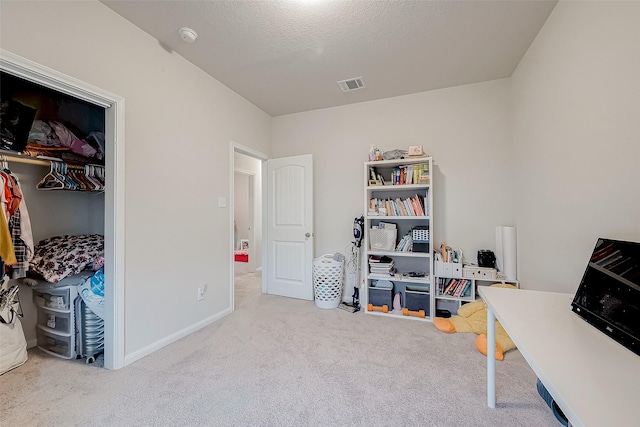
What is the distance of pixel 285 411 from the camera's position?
1425 mm

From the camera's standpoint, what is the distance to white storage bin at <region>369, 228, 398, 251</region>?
114 inches

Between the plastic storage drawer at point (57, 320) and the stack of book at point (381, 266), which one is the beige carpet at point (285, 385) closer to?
the plastic storage drawer at point (57, 320)

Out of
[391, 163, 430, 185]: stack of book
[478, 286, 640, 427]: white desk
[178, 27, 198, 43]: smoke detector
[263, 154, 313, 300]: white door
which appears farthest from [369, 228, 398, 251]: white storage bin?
[178, 27, 198, 43]: smoke detector

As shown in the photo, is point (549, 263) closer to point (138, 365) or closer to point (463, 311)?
point (463, 311)

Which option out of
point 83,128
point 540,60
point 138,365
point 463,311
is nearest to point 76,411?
point 138,365

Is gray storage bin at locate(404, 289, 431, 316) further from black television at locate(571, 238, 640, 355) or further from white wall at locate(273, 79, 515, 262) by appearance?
→ black television at locate(571, 238, 640, 355)

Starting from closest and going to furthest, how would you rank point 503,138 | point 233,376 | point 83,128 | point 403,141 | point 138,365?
point 233,376, point 138,365, point 83,128, point 503,138, point 403,141

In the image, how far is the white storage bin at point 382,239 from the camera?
2885 millimetres

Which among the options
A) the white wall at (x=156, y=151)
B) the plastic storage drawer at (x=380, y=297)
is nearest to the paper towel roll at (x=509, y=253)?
the plastic storage drawer at (x=380, y=297)

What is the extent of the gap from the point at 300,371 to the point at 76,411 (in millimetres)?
1284

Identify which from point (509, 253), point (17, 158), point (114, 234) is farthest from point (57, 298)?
point (509, 253)

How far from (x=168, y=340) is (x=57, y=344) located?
2.57ft

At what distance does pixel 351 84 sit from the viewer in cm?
281

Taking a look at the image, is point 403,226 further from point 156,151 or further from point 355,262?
point 156,151
